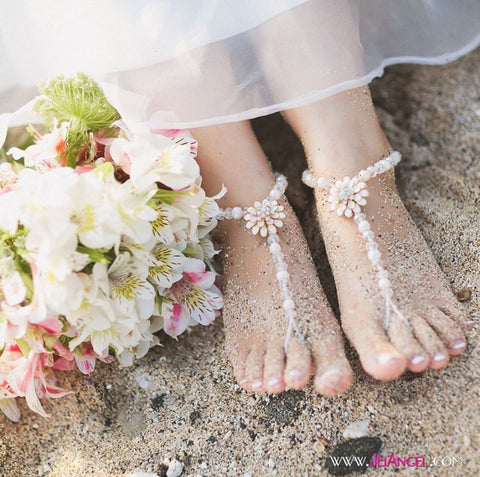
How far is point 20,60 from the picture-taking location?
1.30 meters

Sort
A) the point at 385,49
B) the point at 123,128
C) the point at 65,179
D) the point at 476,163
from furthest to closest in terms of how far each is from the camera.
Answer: the point at 476,163, the point at 385,49, the point at 123,128, the point at 65,179

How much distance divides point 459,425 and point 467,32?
85 cm

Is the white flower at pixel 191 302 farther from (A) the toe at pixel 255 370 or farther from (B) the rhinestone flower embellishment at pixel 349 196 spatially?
(B) the rhinestone flower embellishment at pixel 349 196

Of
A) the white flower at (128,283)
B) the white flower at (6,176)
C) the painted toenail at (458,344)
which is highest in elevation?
the white flower at (6,176)

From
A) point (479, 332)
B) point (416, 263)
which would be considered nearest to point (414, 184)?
point (416, 263)

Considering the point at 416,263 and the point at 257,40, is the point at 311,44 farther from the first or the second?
the point at 416,263

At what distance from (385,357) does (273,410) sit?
252 mm

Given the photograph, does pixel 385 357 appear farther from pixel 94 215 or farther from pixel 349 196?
pixel 94 215

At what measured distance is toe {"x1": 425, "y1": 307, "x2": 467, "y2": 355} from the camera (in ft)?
3.51

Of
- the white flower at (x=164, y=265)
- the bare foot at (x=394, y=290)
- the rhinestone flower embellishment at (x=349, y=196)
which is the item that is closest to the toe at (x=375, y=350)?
the bare foot at (x=394, y=290)

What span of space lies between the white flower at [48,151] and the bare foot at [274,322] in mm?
378

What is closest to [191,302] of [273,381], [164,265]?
[164,265]

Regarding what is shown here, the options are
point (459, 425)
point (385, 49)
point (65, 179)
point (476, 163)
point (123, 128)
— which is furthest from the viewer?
point (476, 163)

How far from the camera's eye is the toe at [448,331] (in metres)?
1.07
